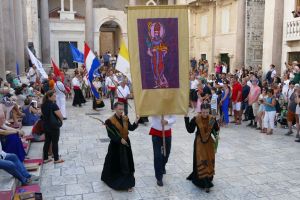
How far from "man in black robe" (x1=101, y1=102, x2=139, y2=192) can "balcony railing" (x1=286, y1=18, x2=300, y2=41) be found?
44.8 ft

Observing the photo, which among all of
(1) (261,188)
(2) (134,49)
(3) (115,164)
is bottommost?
(1) (261,188)

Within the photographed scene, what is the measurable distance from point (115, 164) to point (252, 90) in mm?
7868

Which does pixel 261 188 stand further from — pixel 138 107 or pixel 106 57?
pixel 106 57

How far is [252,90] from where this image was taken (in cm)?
1270

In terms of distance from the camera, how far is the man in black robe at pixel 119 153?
621 cm

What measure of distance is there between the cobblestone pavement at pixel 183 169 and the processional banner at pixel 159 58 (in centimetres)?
167

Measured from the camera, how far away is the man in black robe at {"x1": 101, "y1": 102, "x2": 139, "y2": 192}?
20.4ft

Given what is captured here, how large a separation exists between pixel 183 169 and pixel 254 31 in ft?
62.0

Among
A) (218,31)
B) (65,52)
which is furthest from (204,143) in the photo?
(65,52)

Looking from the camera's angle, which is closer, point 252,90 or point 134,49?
point 134,49

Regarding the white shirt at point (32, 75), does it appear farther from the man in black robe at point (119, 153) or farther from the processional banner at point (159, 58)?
the processional banner at point (159, 58)

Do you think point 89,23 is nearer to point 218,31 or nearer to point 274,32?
point 218,31

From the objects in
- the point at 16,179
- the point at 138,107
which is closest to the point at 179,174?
the point at 138,107

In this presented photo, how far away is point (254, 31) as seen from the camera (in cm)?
2403
